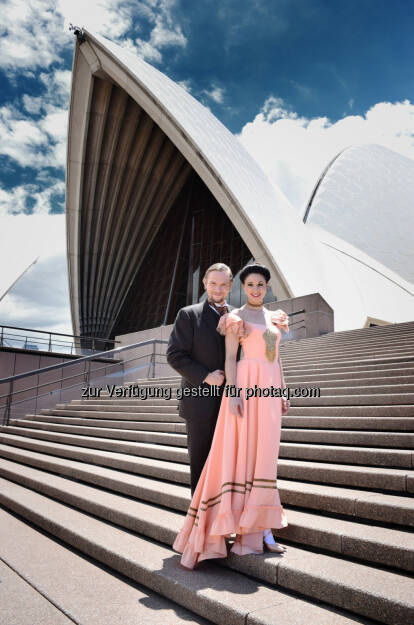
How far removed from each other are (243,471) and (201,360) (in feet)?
2.01

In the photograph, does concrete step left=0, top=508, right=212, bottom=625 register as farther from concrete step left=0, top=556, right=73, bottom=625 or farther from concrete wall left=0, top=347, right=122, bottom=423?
concrete wall left=0, top=347, right=122, bottom=423

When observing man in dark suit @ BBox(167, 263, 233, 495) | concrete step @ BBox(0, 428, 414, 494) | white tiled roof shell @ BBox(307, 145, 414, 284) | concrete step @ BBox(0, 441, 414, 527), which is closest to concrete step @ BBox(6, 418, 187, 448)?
concrete step @ BBox(0, 428, 414, 494)

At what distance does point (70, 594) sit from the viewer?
2.22 m

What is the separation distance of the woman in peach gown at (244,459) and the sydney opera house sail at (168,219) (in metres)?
13.6

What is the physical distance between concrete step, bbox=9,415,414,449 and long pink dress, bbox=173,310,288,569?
1289mm

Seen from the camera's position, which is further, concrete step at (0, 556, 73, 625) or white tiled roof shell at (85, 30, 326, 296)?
white tiled roof shell at (85, 30, 326, 296)

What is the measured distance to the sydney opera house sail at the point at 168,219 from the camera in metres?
17.6

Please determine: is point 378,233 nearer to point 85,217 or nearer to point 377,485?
point 85,217

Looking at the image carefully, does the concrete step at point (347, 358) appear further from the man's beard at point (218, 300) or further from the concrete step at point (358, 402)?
the man's beard at point (218, 300)

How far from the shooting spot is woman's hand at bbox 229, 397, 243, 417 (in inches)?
88.4

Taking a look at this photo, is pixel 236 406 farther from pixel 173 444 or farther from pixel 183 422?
pixel 183 422

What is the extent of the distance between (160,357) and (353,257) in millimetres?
13393

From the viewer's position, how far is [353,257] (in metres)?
21.3

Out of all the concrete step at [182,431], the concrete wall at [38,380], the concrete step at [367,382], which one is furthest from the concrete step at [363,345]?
the concrete wall at [38,380]
